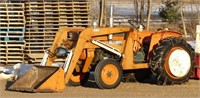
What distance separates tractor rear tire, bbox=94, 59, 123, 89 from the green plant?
16.0 metres

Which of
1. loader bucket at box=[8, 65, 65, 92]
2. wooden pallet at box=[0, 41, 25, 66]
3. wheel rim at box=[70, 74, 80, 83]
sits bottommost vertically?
wooden pallet at box=[0, 41, 25, 66]

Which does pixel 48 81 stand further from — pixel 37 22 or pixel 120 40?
pixel 37 22

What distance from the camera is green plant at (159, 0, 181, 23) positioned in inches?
1123

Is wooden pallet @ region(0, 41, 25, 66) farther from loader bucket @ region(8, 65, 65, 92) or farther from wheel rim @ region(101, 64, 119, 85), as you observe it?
wheel rim @ region(101, 64, 119, 85)

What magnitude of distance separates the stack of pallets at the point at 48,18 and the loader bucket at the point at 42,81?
7.81 meters

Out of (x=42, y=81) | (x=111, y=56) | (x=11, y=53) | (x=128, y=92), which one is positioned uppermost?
(x=111, y=56)

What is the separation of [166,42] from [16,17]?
27.4ft

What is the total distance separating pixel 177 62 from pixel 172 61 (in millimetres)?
143

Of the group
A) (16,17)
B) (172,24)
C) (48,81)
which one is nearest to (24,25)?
(16,17)

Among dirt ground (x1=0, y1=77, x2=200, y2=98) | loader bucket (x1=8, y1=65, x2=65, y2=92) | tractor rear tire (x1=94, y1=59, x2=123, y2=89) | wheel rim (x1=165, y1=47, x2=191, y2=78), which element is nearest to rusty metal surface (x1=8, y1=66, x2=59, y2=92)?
loader bucket (x1=8, y1=65, x2=65, y2=92)

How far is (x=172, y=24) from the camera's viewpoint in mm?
30141

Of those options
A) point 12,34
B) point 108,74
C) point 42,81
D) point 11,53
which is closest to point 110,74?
point 108,74

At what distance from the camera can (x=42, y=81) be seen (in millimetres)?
12016

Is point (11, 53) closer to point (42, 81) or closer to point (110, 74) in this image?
point (110, 74)
